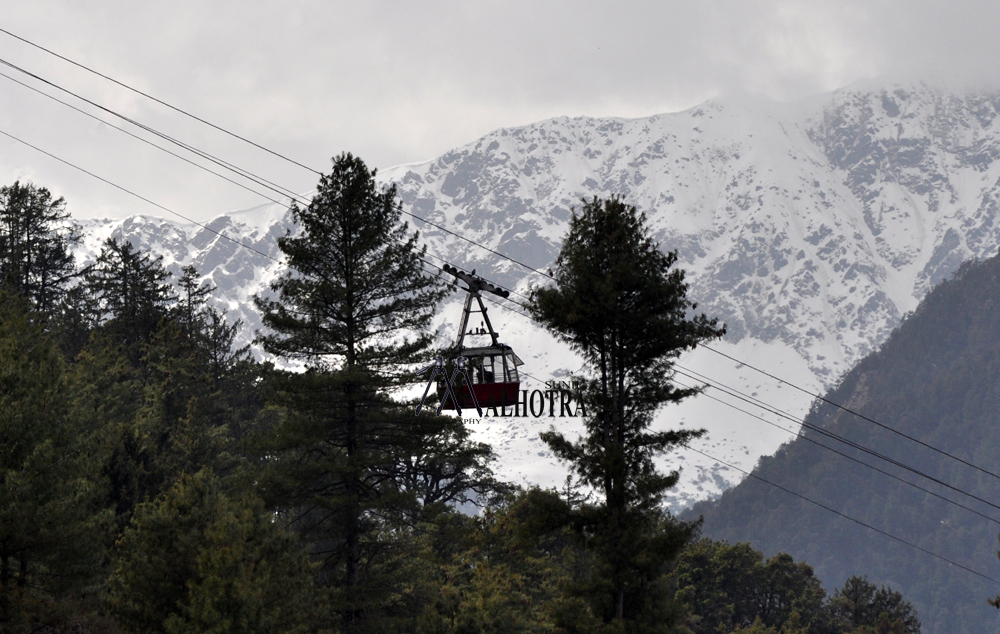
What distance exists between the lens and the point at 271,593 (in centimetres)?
2758

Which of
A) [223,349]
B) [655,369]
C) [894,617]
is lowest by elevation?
[894,617]

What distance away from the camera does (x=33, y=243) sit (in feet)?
209

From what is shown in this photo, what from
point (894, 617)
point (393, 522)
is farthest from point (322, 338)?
point (894, 617)

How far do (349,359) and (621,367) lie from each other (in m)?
8.70

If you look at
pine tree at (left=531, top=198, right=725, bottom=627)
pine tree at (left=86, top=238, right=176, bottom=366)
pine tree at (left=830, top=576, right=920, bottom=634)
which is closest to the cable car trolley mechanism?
pine tree at (left=531, top=198, right=725, bottom=627)

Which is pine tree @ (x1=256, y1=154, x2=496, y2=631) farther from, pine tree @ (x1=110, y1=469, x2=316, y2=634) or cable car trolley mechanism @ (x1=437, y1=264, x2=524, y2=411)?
cable car trolley mechanism @ (x1=437, y1=264, x2=524, y2=411)

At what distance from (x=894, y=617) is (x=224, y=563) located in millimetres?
91395

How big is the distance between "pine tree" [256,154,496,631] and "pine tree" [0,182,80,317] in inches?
1389

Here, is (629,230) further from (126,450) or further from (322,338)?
(126,450)

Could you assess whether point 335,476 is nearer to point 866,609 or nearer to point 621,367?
point 621,367

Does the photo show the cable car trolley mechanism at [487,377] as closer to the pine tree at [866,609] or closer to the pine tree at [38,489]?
the pine tree at [38,489]

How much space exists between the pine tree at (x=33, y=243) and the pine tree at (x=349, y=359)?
116 ft

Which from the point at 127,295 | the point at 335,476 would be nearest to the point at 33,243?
the point at 127,295

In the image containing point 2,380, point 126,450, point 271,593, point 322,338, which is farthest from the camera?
point 126,450
